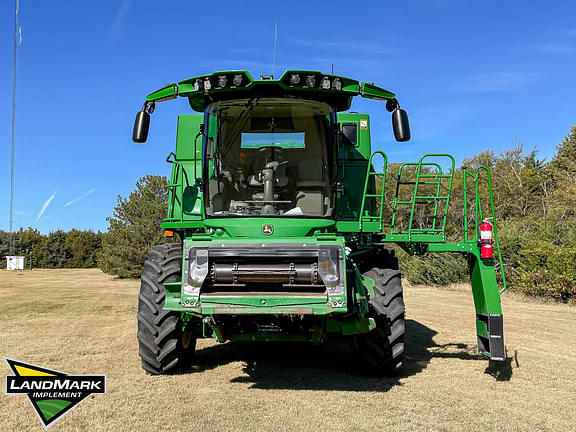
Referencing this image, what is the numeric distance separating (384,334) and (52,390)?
3430 millimetres

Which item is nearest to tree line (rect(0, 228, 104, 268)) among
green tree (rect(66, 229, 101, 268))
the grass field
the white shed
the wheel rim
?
green tree (rect(66, 229, 101, 268))

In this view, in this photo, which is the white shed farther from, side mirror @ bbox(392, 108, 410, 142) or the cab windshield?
side mirror @ bbox(392, 108, 410, 142)

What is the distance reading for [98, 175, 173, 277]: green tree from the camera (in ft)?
90.7

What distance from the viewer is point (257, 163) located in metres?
5.85

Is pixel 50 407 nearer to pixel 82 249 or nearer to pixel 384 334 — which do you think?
pixel 384 334

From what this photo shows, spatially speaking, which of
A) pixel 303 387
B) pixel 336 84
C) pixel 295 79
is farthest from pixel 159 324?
pixel 336 84

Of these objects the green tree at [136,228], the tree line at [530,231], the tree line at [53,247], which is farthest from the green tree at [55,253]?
the tree line at [530,231]

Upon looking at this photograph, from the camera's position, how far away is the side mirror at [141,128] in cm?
568

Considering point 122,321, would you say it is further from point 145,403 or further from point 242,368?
point 145,403

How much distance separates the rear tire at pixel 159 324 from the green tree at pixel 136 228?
22.1 meters

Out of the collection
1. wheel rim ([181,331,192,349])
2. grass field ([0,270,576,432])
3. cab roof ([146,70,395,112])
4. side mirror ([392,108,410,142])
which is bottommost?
grass field ([0,270,576,432])

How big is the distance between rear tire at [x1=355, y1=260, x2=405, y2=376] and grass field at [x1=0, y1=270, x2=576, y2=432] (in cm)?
19

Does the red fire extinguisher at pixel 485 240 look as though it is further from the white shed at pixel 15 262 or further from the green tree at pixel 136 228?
the white shed at pixel 15 262

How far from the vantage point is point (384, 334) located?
5.68 metres
